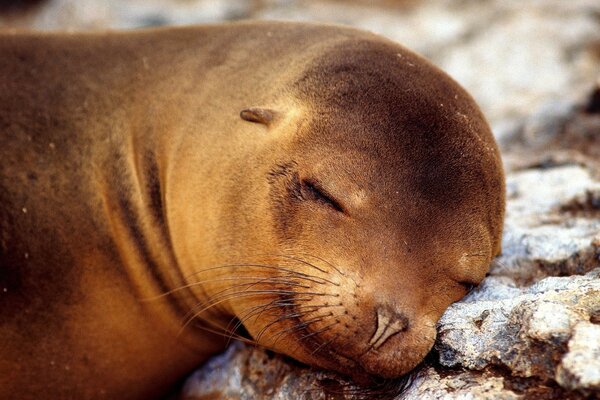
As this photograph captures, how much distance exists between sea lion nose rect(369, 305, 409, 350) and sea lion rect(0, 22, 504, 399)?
11mm

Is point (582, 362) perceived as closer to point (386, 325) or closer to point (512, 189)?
point (386, 325)

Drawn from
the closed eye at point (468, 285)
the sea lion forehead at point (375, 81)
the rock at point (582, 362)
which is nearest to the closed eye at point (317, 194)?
the sea lion forehead at point (375, 81)

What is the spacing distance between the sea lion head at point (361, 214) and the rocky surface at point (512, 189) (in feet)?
0.57

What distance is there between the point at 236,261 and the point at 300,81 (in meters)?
0.87

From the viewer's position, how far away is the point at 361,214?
272 cm

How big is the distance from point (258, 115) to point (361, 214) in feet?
2.45

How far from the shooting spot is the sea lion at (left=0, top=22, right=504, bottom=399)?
2713 mm

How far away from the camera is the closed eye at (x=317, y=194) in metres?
2.79

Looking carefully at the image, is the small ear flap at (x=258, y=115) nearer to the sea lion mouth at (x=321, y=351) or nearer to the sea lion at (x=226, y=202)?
the sea lion at (x=226, y=202)

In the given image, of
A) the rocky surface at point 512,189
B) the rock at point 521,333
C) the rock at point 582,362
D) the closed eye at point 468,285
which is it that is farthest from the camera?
the closed eye at point 468,285

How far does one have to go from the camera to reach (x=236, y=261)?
3035mm

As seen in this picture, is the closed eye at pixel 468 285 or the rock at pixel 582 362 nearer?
the rock at pixel 582 362

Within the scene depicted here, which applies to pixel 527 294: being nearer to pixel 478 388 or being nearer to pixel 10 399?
pixel 478 388

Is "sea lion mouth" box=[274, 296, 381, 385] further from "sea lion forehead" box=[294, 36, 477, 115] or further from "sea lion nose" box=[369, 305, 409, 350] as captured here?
"sea lion forehead" box=[294, 36, 477, 115]
